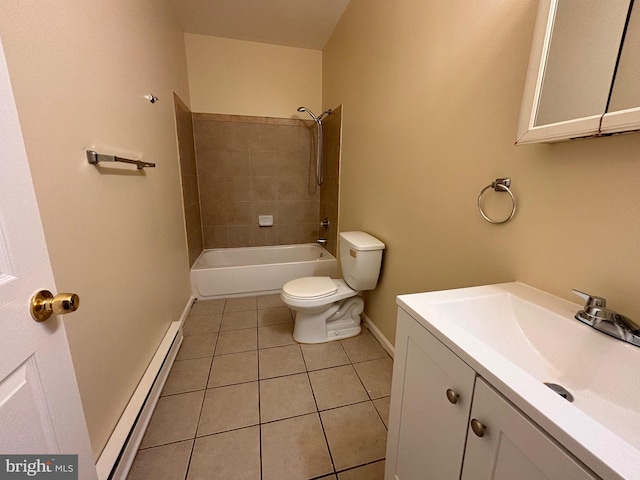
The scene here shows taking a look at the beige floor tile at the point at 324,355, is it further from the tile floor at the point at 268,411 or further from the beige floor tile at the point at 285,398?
the beige floor tile at the point at 285,398

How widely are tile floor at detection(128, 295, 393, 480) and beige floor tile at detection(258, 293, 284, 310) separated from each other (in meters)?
0.42

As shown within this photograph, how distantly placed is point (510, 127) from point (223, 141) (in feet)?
8.88

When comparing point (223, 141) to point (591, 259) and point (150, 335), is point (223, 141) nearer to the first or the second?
point (150, 335)

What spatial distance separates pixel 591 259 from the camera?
740 millimetres

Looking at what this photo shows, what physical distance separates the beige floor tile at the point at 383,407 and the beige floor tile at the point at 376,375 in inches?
1.1

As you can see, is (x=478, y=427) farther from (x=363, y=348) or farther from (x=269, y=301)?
(x=269, y=301)

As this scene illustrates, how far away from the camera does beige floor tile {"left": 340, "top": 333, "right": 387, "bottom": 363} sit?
1.82m

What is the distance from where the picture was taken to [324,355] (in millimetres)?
1834

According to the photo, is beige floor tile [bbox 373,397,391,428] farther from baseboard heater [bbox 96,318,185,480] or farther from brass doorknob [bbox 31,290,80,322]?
brass doorknob [bbox 31,290,80,322]

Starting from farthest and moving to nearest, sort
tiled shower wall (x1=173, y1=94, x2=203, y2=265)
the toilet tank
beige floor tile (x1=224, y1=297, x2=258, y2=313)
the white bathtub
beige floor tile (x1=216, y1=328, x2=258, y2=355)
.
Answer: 1. the white bathtub
2. beige floor tile (x1=224, y1=297, x2=258, y2=313)
3. tiled shower wall (x1=173, y1=94, x2=203, y2=265)
4. beige floor tile (x1=216, y1=328, x2=258, y2=355)
5. the toilet tank

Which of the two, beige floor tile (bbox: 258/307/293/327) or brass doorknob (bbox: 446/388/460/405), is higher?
brass doorknob (bbox: 446/388/460/405)

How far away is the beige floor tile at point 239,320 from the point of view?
2170 millimetres

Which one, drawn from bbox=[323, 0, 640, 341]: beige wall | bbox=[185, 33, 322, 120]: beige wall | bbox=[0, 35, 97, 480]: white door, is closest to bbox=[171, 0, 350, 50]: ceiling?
bbox=[185, 33, 322, 120]: beige wall

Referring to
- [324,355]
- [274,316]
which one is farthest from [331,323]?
[274,316]
